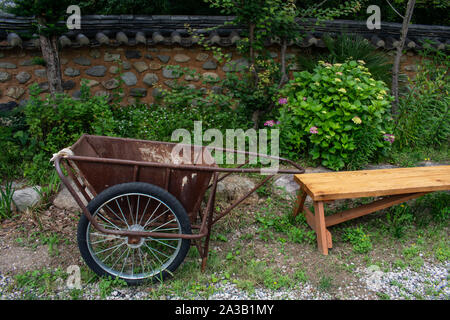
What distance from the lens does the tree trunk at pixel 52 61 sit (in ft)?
12.7

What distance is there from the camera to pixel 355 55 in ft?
14.9

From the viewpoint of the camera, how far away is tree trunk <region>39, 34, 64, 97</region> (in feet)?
12.7

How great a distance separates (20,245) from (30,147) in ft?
3.65

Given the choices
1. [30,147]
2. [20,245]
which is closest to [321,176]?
[20,245]

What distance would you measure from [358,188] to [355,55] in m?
2.39

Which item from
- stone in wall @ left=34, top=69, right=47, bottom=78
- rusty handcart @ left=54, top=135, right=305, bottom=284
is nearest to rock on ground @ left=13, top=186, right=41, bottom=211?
rusty handcart @ left=54, top=135, right=305, bottom=284

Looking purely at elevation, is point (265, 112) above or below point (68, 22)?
below

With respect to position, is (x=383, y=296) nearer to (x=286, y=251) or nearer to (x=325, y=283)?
(x=325, y=283)

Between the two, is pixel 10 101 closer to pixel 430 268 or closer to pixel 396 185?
pixel 396 185

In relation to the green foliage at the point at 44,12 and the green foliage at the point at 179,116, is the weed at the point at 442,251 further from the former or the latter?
the green foliage at the point at 44,12

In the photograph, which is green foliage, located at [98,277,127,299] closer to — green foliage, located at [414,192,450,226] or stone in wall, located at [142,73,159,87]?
green foliage, located at [414,192,450,226]

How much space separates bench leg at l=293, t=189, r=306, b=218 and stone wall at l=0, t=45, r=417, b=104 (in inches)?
88.1

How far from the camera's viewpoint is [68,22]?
4422mm

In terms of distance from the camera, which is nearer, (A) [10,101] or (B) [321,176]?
(B) [321,176]
